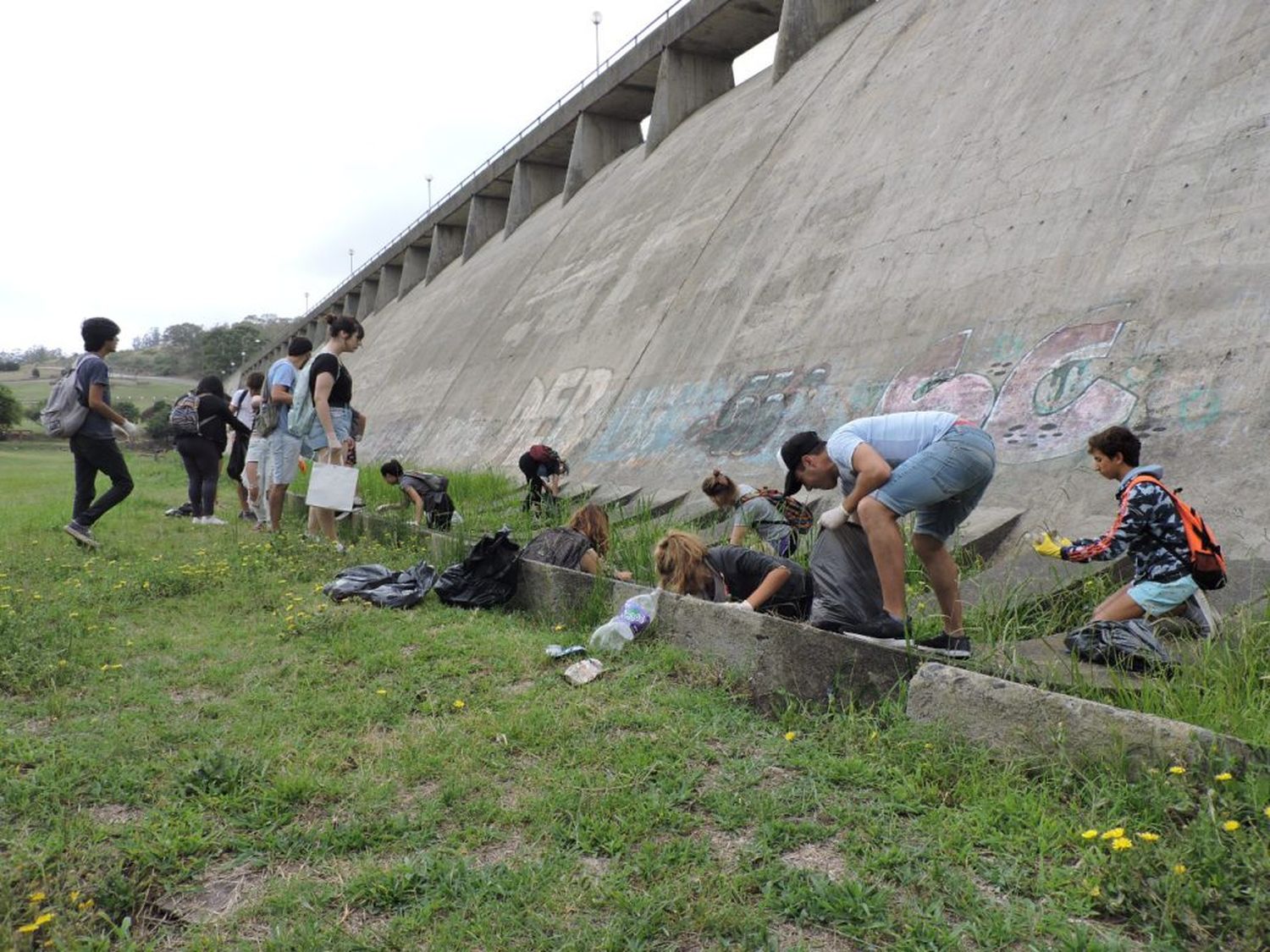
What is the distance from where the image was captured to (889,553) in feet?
13.5

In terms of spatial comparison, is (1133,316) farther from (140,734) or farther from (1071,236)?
(140,734)

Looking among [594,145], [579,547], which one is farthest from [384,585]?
[594,145]

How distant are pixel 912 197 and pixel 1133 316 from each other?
3.39m

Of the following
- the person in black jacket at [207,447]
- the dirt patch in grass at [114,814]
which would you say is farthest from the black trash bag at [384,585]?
the person in black jacket at [207,447]

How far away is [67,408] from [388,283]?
33.5m

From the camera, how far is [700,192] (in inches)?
568

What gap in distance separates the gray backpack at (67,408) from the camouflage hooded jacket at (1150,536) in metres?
7.37

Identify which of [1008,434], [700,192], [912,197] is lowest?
[1008,434]

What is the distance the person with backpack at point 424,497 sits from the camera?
851 centimetres

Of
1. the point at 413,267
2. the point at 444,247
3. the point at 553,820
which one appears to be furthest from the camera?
the point at 413,267

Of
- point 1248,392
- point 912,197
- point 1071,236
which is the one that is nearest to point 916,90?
point 912,197

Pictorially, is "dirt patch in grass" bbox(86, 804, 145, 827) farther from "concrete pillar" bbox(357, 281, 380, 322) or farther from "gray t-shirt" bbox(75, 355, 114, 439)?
"concrete pillar" bbox(357, 281, 380, 322)

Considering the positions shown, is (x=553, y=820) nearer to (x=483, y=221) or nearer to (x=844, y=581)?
(x=844, y=581)

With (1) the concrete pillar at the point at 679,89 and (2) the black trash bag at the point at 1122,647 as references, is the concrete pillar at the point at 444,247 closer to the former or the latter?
(1) the concrete pillar at the point at 679,89
